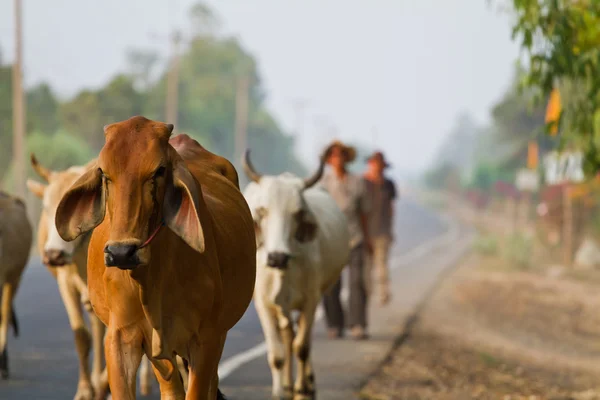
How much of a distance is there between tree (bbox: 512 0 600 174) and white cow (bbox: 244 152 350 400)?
6.41 ft

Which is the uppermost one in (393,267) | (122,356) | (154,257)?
(154,257)

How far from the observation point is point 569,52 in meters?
10.1

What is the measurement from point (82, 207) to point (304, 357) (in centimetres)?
451

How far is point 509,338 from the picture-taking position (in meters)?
18.1

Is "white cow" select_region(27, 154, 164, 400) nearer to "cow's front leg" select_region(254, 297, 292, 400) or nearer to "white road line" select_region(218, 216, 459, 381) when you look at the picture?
"cow's front leg" select_region(254, 297, 292, 400)

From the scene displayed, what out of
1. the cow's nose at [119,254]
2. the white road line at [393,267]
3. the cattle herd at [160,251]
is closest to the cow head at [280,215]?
the cattle herd at [160,251]

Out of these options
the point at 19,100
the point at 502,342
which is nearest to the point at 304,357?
the point at 502,342

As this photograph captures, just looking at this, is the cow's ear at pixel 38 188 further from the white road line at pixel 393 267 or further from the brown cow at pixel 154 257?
the brown cow at pixel 154 257

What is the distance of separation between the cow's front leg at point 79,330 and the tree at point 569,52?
13.0ft

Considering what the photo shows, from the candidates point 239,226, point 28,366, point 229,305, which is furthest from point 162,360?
point 28,366

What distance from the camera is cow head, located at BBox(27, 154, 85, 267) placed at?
8.98 meters

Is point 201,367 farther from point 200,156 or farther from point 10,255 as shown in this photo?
point 10,255

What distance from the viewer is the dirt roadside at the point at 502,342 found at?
12008mm

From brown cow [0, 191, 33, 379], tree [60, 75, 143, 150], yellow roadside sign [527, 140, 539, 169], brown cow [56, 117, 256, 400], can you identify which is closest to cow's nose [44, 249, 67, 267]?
brown cow [0, 191, 33, 379]
